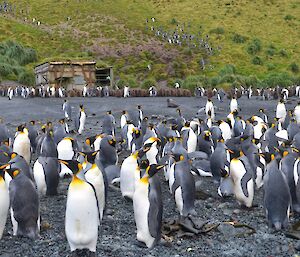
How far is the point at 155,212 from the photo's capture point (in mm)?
4945

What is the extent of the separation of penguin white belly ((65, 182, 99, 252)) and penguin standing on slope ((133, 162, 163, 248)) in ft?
1.84

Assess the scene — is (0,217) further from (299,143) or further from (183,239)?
(299,143)

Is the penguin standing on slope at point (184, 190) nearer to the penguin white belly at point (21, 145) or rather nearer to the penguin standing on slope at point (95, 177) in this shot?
the penguin standing on slope at point (95, 177)

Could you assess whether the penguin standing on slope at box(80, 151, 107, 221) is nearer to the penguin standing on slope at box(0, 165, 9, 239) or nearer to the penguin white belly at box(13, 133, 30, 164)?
the penguin standing on slope at box(0, 165, 9, 239)

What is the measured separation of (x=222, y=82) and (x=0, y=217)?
26.9m

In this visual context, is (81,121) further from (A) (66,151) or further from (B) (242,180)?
(B) (242,180)

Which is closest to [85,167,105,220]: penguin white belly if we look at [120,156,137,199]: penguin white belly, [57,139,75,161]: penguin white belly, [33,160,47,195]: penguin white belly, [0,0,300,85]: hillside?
[120,156,137,199]: penguin white belly

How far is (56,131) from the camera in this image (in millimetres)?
9695

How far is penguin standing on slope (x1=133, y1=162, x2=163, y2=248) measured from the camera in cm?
493

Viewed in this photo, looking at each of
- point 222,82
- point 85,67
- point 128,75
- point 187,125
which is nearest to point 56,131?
point 187,125

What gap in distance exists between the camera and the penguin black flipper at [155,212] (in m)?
4.92

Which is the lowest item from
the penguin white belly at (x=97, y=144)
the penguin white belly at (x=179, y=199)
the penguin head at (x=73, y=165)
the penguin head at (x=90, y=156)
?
the penguin white belly at (x=179, y=199)

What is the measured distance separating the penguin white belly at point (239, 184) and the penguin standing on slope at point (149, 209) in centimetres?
169

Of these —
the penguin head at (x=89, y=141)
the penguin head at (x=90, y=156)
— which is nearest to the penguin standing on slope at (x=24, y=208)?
the penguin head at (x=90, y=156)
